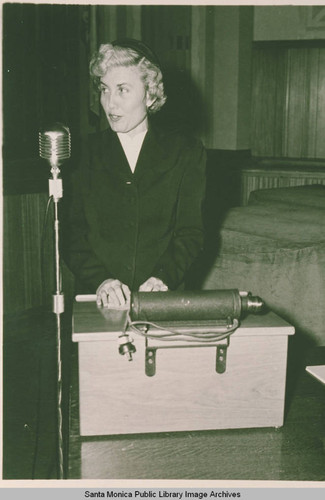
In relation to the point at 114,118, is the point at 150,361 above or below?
below

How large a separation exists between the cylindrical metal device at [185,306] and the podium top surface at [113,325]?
0.15ft

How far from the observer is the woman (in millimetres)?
1902

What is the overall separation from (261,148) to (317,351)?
17.2ft

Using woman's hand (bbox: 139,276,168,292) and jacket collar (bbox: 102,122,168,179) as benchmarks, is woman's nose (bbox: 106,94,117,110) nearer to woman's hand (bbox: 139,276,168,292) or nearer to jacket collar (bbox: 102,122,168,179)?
jacket collar (bbox: 102,122,168,179)

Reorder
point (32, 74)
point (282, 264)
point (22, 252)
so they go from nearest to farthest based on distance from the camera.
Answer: point (282, 264)
point (22, 252)
point (32, 74)

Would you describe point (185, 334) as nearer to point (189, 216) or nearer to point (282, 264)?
point (189, 216)

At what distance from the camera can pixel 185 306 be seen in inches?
50.7

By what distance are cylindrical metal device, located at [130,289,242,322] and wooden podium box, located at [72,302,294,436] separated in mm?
50

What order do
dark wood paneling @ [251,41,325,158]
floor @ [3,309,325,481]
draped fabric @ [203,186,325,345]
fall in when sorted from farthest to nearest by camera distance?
dark wood paneling @ [251,41,325,158] < draped fabric @ [203,186,325,345] < floor @ [3,309,325,481]

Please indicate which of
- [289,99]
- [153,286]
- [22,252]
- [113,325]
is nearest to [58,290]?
[113,325]

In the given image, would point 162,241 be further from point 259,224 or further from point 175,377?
point 259,224

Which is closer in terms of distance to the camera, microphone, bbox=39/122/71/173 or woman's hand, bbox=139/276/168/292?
microphone, bbox=39/122/71/173

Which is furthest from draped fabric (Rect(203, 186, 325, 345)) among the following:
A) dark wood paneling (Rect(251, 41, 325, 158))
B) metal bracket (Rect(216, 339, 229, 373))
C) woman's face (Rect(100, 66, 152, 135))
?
dark wood paneling (Rect(251, 41, 325, 158))

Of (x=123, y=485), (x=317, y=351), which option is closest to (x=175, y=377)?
(x=123, y=485)
